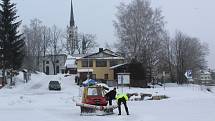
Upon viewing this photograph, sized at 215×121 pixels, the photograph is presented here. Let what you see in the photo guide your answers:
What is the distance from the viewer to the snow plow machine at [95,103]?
96.8ft

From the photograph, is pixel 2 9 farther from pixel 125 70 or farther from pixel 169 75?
pixel 169 75

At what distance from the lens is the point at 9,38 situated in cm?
7606

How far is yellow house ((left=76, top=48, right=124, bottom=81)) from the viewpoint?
94938mm

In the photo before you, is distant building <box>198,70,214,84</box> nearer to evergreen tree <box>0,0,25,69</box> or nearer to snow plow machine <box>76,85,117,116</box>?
evergreen tree <box>0,0,25,69</box>

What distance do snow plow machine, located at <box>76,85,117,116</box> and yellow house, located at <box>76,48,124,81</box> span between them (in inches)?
2472

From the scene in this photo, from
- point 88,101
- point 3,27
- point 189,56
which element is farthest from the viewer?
point 189,56

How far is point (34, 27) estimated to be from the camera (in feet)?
433

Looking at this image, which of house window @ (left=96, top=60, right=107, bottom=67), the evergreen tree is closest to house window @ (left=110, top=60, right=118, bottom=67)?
house window @ (left=96, top=60, right=107, bottom=67)

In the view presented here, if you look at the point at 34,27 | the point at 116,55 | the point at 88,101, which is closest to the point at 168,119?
the point at 88,101

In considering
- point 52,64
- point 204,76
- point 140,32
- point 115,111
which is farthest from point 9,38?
point 52,64

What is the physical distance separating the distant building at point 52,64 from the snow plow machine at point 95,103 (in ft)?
357

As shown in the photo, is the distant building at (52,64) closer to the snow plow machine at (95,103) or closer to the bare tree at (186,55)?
the bare tree at (186,55)

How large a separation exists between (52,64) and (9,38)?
79221mm

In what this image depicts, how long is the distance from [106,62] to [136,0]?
15580 mm
